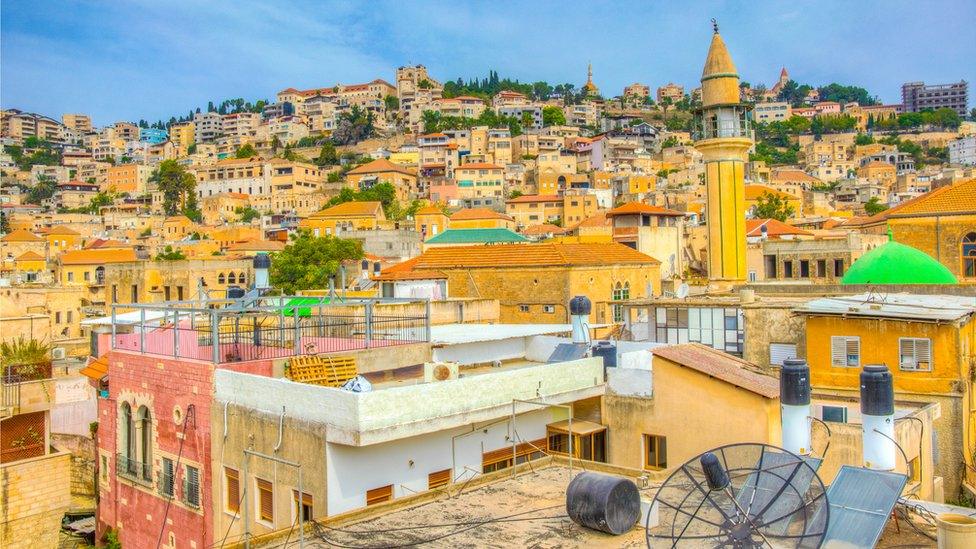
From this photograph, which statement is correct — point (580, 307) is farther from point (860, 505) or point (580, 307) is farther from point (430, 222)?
point (430, 222)

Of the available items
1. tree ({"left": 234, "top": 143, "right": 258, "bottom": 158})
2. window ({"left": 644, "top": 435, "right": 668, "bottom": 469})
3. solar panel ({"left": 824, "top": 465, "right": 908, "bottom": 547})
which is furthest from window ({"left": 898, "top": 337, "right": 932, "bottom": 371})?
tree ({"left": 234, "top": 143, "right": 258, "bottom": 158})

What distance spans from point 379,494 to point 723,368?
5983mm

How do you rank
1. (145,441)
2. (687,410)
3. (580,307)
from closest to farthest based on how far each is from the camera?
(687,410), (145,441), (580,307)

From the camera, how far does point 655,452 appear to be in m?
13.6

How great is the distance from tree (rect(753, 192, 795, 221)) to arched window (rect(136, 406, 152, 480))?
58.3m

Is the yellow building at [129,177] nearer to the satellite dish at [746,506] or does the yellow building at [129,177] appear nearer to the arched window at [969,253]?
the arched window at [969,253]

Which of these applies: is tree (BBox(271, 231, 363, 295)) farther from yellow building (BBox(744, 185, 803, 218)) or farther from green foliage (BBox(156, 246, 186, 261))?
yellow building (BBox(744, 185, 803, 218))

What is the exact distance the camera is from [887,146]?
415ft

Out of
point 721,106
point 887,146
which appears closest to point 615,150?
point 887,146

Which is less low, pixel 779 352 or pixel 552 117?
pixel 552 117

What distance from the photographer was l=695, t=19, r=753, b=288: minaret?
1131 inches

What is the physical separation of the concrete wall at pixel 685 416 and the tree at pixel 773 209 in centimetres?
5507

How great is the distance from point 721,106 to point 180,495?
22676 mm

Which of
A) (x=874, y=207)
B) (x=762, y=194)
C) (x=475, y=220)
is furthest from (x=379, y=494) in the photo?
(x=874, y=207)
